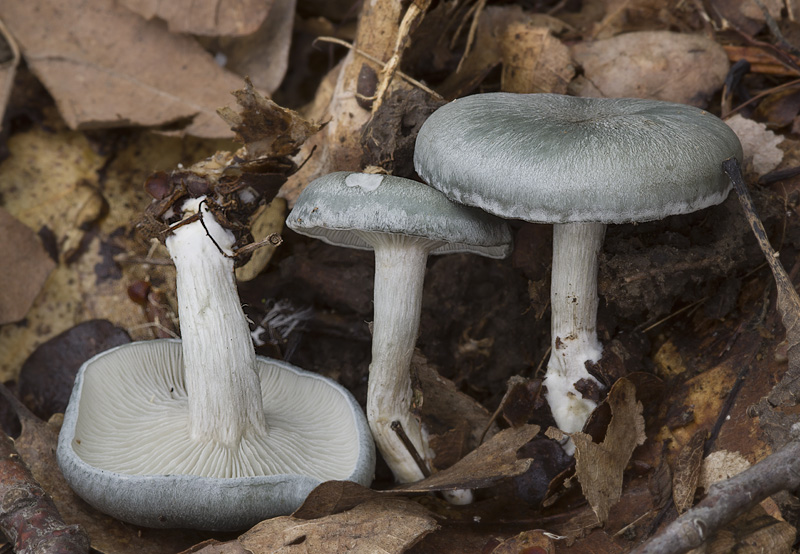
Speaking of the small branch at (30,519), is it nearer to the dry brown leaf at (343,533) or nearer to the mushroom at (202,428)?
Answer: the mushroom at (202,428)

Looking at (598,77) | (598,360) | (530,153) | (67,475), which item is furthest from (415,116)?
(67,475)

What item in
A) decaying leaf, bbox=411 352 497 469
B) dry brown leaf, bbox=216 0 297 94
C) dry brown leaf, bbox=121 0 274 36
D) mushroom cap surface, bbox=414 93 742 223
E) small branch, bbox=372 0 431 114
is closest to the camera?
mushroom cap surface, bbox=414 93 742 223

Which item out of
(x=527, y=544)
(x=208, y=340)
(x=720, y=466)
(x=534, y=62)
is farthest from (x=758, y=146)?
(x=208, y=340)

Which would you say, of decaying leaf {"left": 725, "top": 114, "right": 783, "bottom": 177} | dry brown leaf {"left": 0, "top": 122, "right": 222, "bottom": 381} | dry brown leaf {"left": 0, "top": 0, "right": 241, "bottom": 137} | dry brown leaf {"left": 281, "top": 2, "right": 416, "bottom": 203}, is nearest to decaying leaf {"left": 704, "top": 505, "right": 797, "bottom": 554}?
decaying leaf {"left": 725, "top": 114, "right": 783, "bottom": 177}

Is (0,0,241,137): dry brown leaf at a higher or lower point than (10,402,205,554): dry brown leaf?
higher

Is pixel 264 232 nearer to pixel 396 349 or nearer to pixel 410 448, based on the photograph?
pixel 396 349

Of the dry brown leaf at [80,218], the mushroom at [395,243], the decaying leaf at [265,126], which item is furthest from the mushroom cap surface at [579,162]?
the dry brown leaf at [80,218]

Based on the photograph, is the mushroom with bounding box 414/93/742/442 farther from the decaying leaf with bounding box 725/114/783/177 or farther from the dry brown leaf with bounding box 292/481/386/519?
the dry brown leaf with bounding box 292/481/386/519

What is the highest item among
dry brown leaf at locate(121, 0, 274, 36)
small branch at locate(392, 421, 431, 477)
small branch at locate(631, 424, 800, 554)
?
dry brown leaf at locate(121, 0, 274, 36)

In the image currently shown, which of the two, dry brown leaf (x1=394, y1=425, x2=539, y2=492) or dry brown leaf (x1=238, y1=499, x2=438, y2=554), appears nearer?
dry brown leaf (x1=238, y1=499, x2=438, y2=554)
